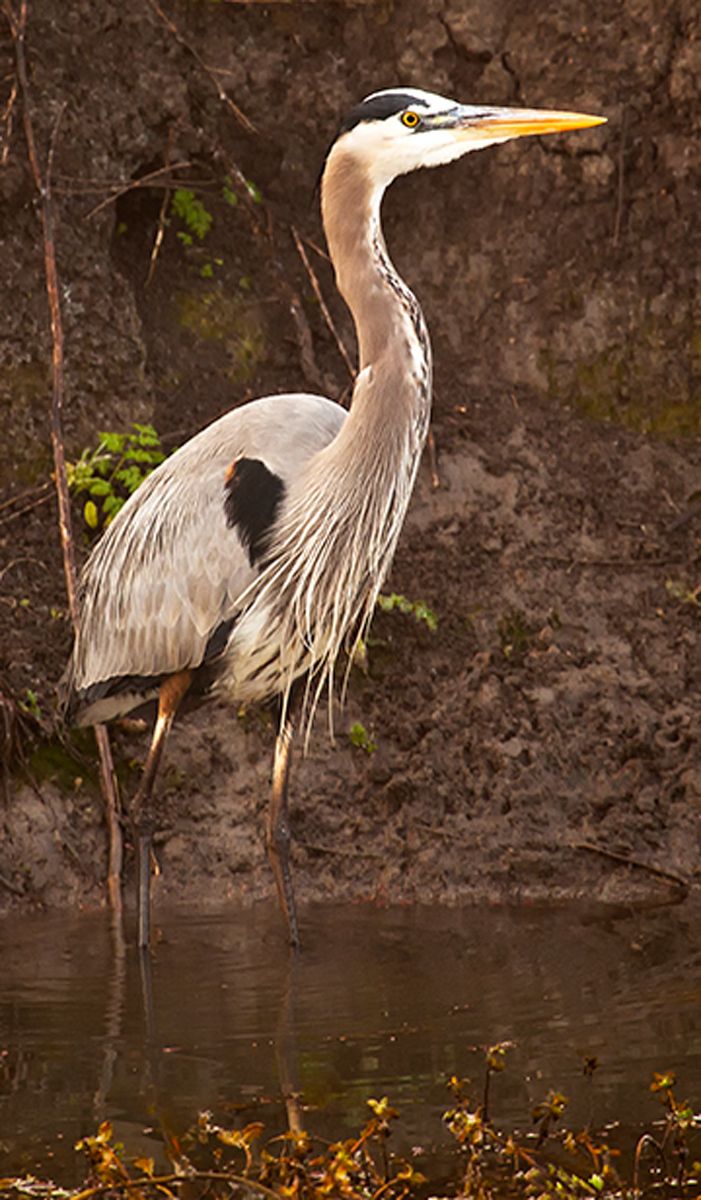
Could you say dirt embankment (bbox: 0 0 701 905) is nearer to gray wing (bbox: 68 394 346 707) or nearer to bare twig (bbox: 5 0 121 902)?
bare twig (bbox: 5 0 121 902)

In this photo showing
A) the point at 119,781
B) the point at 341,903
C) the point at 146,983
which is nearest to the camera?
the point at 146,983

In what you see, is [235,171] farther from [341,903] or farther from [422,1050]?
[422,1050]

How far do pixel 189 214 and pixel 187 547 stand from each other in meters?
2.52

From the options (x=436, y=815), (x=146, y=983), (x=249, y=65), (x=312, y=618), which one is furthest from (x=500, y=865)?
(x=249, y=65)

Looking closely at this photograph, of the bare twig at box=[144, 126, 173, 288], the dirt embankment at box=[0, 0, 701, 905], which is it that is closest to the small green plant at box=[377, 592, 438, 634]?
the dirt embankment at box=[0, 0, 701, 905]

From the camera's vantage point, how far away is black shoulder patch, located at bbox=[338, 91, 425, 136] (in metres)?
5.46

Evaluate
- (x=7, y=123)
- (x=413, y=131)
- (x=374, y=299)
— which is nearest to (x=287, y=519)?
(x=374, y=299)

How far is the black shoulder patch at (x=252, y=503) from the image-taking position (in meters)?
5.78

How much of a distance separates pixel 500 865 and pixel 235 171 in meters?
3.10

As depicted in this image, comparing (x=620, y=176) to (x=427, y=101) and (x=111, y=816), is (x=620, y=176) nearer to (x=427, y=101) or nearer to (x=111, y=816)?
(x=427, y=101)

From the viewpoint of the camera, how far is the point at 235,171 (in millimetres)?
7719

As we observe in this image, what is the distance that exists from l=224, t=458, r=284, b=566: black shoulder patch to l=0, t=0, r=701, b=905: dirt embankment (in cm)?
118

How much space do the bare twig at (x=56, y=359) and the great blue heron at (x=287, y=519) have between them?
0.33 m

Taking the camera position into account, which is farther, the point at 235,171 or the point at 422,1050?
the point at 235,171
